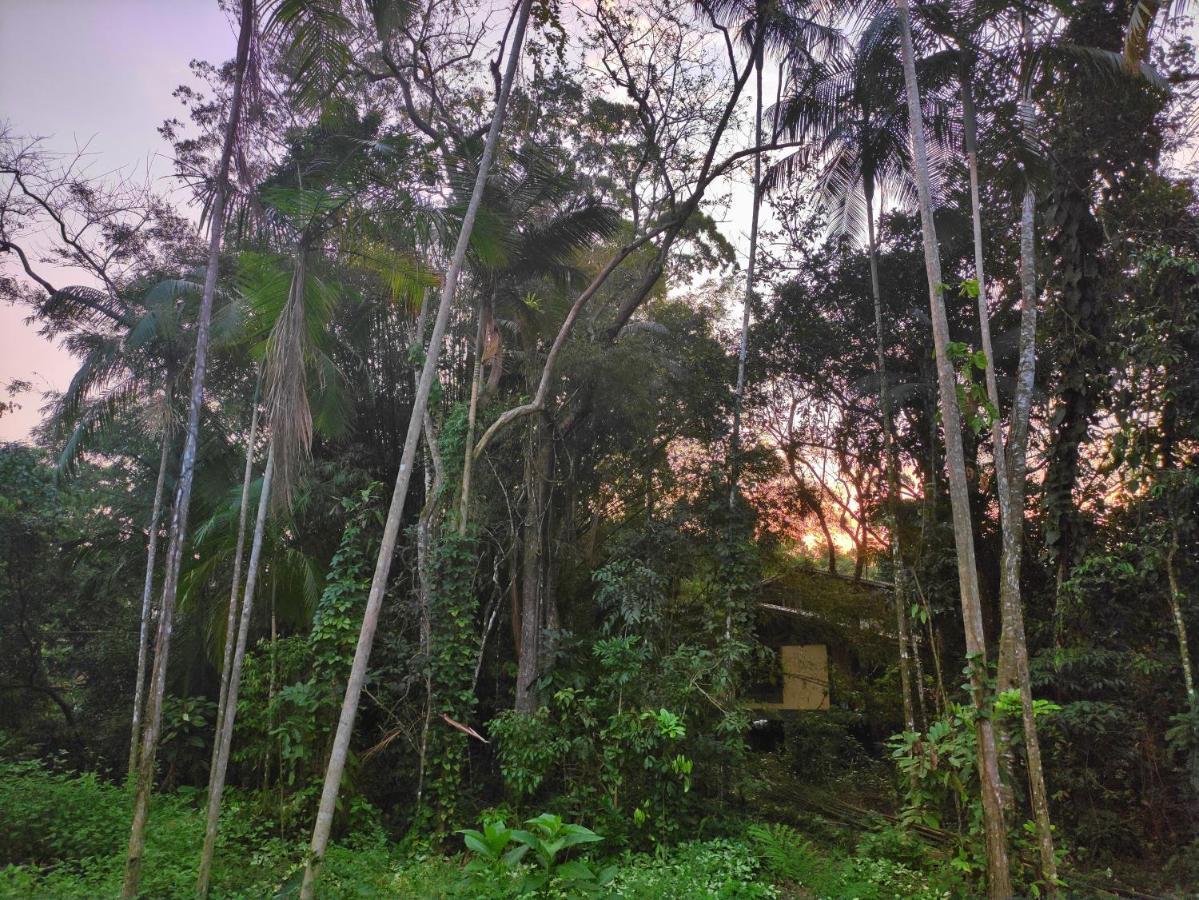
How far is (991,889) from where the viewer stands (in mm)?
4715

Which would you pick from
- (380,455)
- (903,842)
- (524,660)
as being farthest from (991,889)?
(380,455)

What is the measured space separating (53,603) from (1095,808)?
13571 millimetres

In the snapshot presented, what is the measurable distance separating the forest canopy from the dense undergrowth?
5cm

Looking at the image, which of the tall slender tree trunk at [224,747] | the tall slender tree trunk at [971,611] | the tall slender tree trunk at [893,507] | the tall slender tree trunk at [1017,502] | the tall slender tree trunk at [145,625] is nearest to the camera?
the tall slender tree trunk at [971,611]

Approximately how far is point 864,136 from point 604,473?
5.26 meters

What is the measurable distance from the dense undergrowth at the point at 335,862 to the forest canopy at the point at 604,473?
5 cm

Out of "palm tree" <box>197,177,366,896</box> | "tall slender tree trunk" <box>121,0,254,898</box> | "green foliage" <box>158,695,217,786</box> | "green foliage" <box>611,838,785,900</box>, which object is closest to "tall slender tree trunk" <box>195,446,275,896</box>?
"palm tree" <box>197,177,366,896</box>

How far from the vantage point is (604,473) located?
34.3ft

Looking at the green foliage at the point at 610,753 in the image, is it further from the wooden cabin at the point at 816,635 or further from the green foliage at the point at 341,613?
the wooden cabin at the point at 816,635

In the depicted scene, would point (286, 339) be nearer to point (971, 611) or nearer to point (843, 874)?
point (971, 611)

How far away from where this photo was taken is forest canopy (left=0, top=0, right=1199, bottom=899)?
18.6ft

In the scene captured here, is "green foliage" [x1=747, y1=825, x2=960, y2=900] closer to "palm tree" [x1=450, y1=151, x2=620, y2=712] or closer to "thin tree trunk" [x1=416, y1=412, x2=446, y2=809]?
"palm tree" [x1=450, y1=151, x2=620, y2=712]

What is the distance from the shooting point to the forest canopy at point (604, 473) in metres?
5.68

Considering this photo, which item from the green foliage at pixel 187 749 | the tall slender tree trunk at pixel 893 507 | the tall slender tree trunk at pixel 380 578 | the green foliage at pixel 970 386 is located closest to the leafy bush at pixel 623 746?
the tall slender tree trunk at pixel 893 507
